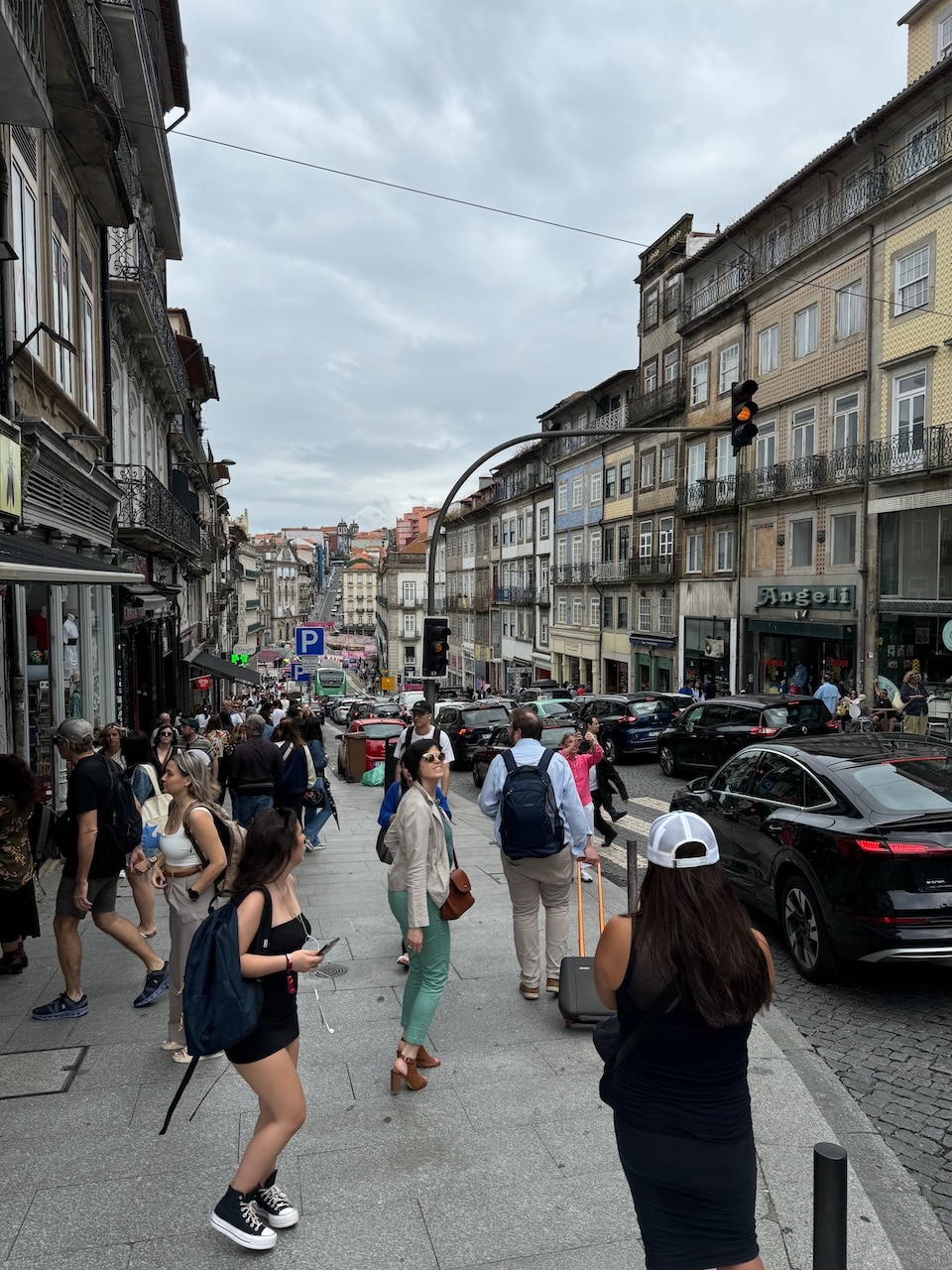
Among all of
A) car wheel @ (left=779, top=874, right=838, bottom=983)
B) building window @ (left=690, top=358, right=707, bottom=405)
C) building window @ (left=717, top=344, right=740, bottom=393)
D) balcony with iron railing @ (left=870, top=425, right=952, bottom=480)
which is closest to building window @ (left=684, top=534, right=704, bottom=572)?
building window @ (left=690, top=358, right=707, bottom=405)

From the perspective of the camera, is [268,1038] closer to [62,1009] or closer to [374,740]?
[62,1009]

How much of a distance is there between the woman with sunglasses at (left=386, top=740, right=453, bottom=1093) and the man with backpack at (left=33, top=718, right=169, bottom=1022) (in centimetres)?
182

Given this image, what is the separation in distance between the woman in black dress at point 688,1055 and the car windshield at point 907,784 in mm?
3868

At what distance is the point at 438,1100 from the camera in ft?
14.0

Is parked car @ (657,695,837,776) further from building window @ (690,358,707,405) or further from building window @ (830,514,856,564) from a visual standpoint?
building window @ (690,358,707,405)

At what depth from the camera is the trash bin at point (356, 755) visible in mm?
18469

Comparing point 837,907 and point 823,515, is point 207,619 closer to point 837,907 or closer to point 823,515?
point 823,515

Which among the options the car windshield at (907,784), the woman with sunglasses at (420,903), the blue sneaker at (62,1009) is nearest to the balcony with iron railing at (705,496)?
the car windshield at (907,784)

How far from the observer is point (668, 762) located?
649 inches

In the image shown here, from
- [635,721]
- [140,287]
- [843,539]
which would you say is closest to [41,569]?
[140,287]

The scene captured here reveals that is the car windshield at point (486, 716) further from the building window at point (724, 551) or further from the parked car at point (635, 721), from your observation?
the building window at point (724, 551)

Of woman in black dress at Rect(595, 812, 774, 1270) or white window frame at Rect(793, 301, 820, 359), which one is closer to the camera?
woman in black dress at Rect(595, 812, 774, 1270)

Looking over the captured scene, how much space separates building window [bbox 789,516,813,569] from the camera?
26.3 m

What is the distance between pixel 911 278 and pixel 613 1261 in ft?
78.9
